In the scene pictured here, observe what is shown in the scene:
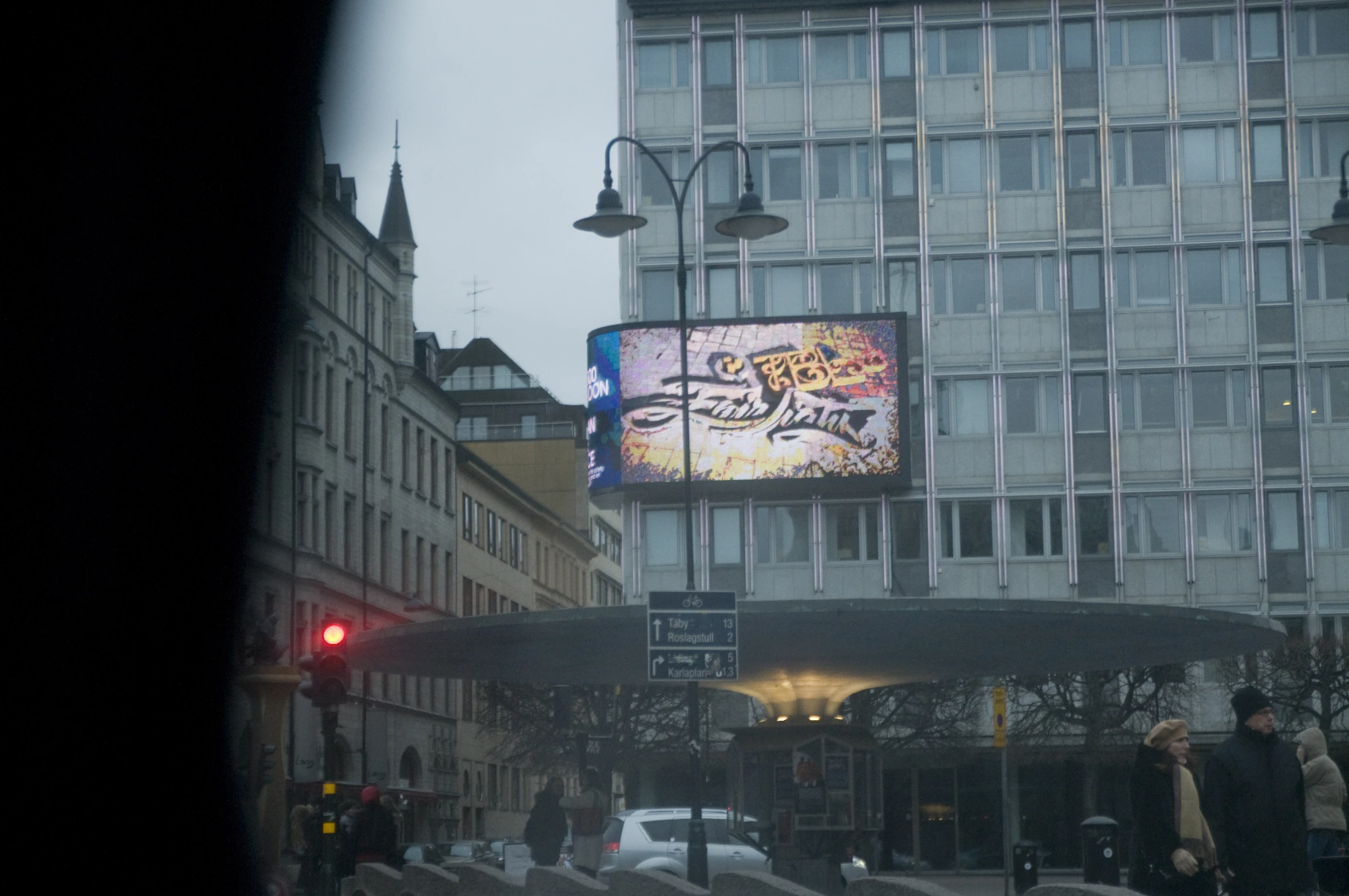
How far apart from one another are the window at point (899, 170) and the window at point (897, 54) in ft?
7.11

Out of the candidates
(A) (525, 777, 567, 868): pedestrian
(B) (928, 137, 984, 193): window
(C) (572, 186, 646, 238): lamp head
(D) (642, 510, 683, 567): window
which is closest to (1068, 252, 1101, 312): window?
(B) (928, 137, 984, 193): window

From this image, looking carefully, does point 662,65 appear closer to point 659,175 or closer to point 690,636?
point 659,175

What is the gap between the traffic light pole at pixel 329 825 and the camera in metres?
20.9

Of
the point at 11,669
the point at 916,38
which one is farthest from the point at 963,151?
the point at 11,669

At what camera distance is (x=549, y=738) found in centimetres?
6544

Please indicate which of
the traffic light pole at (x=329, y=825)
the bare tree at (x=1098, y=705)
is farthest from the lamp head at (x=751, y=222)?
the bare tree at (x=1098, y=705)

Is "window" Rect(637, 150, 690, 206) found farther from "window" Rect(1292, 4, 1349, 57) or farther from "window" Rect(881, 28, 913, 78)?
"window" Rect(1292, 4, 1349, 57)

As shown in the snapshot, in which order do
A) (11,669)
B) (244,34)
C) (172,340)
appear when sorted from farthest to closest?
1. (172,340)
2. (244,34)
3. (11,669)

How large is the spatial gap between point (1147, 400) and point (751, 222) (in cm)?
3731

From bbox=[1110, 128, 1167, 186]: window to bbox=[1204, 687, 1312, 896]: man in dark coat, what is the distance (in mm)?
51868

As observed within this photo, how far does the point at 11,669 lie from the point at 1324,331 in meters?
37.7

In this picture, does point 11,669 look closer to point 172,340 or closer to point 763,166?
point 172,340

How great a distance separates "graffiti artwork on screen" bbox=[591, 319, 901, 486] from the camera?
59.6 meters

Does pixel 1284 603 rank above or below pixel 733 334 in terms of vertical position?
below
